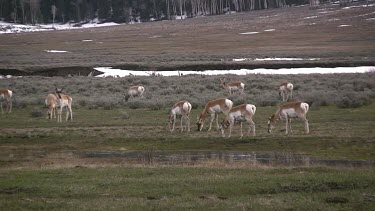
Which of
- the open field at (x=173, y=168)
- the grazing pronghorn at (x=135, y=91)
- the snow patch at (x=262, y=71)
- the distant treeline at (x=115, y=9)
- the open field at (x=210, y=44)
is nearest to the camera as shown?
the open field at (x=173, y=168)

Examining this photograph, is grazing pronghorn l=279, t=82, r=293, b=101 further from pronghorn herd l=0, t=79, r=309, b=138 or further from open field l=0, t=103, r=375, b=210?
pronghorn herd l=0, t=79, r=309, b=138

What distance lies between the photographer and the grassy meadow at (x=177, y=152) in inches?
499

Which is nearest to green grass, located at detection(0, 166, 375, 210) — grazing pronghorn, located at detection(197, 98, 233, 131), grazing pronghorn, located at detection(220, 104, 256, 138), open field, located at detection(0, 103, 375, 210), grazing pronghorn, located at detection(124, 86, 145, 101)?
open field, located at detection(0, 103, 375, 210)

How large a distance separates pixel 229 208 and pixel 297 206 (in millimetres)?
1493

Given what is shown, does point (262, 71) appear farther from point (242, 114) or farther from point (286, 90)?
point (242, 114)

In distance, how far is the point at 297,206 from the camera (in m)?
11.8

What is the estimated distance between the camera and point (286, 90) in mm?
34312

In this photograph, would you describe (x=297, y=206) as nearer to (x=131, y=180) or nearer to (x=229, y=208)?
(x=229, y=208)

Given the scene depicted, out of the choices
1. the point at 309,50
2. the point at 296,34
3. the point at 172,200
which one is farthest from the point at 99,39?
the point at 172,200

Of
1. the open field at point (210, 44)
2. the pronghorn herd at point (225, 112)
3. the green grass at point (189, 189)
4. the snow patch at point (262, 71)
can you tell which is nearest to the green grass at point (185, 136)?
the pronghorn herd at point (225, 112)

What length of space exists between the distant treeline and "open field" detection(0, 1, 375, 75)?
21.2 m

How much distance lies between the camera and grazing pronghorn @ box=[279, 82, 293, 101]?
112 ft

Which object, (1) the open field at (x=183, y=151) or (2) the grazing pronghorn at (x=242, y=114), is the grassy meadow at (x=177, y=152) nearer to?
(1) the open field at (x=183, y=151)

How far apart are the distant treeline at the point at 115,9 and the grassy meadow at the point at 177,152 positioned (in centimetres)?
11847
